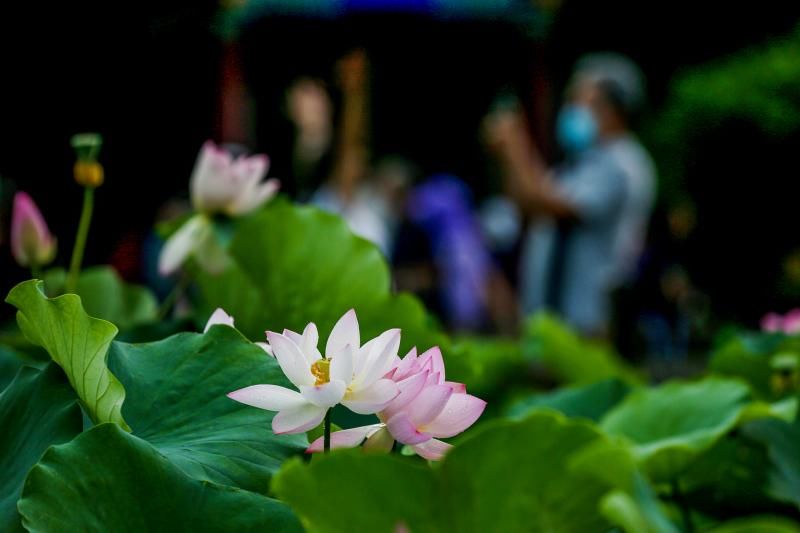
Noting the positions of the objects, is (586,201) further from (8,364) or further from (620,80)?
(8,364)

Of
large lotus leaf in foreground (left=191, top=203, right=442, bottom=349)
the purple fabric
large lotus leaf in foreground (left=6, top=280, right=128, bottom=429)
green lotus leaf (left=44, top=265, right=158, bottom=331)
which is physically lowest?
the purple fabric

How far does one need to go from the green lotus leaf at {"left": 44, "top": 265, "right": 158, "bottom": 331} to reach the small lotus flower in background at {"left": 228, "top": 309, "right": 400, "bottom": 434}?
2.05ft

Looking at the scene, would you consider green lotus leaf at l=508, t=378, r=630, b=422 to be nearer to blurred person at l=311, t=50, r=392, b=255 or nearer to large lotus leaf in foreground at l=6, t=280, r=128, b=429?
large lotus leaf in foreground at l=6, t=280, r=128, b=429

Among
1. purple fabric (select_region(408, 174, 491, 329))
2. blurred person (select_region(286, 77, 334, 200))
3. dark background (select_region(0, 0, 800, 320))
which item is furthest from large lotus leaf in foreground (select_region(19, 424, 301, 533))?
purple fabric (select_region(408, 174, 491, 329))

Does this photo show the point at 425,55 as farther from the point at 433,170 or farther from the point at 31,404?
the point at 31,404

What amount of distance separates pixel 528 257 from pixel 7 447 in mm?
3282

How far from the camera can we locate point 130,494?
0.47 meters

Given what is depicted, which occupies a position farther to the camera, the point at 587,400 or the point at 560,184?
the point at 560,184

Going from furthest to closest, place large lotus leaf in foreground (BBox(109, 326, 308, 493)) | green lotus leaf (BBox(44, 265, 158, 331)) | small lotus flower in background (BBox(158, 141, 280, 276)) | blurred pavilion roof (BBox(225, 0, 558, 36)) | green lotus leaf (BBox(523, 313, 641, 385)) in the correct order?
blurred pavilion roof (BBox(225, 0, 558, 36))
green lotus leaf (BBox(523, 313, 641, 385))
green lotus leaf (BBox(44, 265, 158, 331))
small lotus flower in background (BBox(158, 141, 280, 276))
large lotus leaf in foreground (BBox(109, 326, 308, 493))

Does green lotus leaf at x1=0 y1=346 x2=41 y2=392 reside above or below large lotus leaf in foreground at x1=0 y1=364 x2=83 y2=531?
below

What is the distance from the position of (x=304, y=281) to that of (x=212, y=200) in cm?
17

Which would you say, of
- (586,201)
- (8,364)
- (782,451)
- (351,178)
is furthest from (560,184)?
(8,364)

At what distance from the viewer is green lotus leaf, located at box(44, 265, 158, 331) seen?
109 centimetres

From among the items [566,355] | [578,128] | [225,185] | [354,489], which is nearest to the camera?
[354,489]
